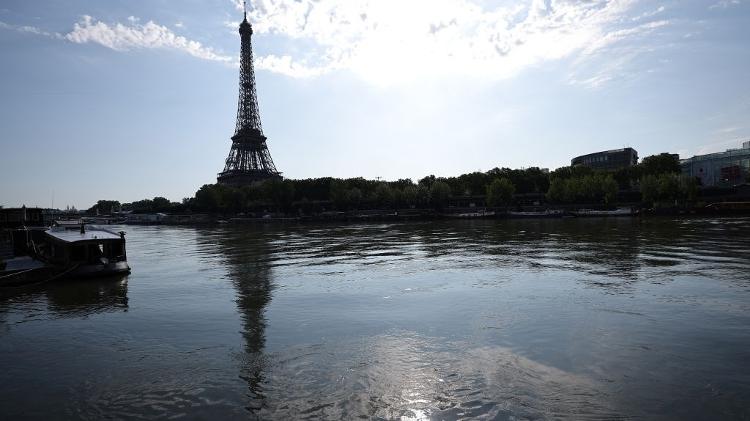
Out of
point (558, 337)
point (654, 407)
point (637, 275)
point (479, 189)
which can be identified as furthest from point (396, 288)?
point (479, 189)

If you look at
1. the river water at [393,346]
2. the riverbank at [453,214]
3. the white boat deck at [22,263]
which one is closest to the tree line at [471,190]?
the riverbank at [453,214]

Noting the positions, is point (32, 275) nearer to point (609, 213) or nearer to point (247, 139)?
point (609, 213)

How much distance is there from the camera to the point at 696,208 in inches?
3797

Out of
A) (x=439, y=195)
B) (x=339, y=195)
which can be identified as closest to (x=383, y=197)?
(x=339, y=195)

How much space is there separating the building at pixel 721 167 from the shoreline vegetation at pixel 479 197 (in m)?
16.6

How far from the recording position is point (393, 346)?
1409cm

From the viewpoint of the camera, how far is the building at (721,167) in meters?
135

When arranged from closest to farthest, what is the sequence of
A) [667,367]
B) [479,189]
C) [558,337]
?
[667,367] < [558,337] < [479,189]

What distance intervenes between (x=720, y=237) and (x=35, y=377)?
5280 centimetres

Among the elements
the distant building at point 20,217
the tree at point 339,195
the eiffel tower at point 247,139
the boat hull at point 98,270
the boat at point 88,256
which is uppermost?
the eiffel tower at point 247,139

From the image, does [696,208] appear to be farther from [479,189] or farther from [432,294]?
[432,294]

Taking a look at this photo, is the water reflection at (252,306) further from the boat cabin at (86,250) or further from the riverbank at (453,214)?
the riverbank at (453,214)

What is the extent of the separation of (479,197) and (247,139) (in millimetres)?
92395

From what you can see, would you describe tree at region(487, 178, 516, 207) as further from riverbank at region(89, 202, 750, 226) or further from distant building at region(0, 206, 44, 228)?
distant building at region(0, 206, 44, 228)
